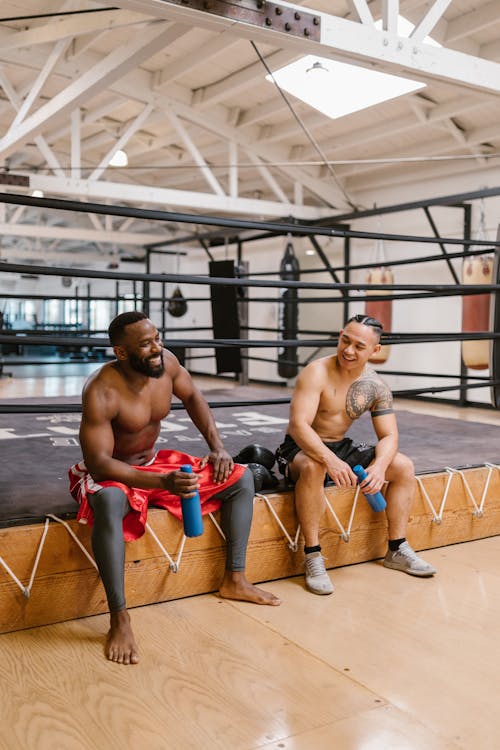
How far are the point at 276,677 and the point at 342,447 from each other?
105 centimetres

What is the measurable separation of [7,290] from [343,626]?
22204 millimetres

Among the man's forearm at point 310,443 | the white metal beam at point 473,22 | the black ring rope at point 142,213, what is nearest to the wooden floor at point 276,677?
the man's forearm at point 310,443

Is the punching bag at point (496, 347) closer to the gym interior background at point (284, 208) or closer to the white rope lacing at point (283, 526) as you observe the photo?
the gym interior background at point (284, 208)

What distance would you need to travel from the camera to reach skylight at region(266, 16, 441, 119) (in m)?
5.99

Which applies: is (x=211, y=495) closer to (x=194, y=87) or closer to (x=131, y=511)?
(x=131, y=511)

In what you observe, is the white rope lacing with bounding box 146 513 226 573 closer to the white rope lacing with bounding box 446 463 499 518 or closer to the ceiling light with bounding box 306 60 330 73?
the white rope lacing with bounding box 446 463 499 518

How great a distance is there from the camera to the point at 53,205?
2.35 m

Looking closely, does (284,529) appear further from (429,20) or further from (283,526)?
(429,20)

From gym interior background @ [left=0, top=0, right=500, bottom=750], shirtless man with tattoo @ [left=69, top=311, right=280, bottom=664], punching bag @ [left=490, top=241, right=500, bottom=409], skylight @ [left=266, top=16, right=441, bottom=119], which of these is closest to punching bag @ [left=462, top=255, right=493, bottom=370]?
gym interior background @ [left=0, top=0, right=500, bottom=750]

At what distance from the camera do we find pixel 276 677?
179 centimetres

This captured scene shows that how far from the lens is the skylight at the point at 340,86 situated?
599 cm

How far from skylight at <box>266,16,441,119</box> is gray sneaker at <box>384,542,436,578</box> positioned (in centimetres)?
446

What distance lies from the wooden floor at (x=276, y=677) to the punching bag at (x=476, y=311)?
144 inches

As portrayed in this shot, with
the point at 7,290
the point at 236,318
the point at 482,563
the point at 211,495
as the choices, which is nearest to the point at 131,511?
the point at 211,495
